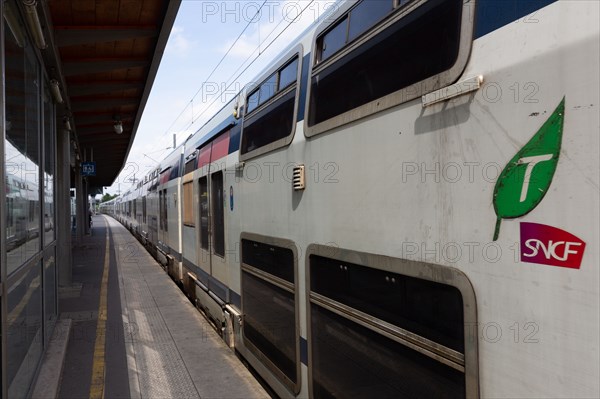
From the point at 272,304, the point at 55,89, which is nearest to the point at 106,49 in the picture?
the point at 55,89

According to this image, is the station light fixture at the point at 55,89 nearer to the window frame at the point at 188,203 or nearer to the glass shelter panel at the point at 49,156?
the glass shelter panel at the point at 49,156

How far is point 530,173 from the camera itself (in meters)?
1.43

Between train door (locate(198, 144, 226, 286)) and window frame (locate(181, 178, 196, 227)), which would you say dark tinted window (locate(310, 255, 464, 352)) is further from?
window frame (locate(181, 178, 196, 227))

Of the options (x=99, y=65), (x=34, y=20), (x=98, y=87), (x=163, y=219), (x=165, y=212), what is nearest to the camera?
(x=34, y=20)

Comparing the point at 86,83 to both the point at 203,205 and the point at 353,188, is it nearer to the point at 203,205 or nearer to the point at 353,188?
the point at 203,205

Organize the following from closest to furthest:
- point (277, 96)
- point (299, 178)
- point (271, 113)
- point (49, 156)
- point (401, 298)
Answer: point (401, 298), point (299, 178), point (277, 96), point (271, 113), point (49, 156)

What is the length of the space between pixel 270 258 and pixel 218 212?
2.06 m

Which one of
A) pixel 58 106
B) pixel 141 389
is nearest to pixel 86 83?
pixel 58 106

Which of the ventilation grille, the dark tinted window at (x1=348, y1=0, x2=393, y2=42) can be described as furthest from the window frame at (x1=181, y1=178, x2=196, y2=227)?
the dark tinted window at (x1=348, y1=0, x2=393, y2=42)

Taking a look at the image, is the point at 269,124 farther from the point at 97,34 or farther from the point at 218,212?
the point at 97,34

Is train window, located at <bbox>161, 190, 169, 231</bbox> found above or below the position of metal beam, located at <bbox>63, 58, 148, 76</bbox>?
below

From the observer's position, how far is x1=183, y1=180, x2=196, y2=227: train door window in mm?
7484

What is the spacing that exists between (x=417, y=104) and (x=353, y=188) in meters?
0.66

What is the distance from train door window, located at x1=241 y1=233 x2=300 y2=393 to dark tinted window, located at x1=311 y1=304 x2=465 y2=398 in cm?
39
